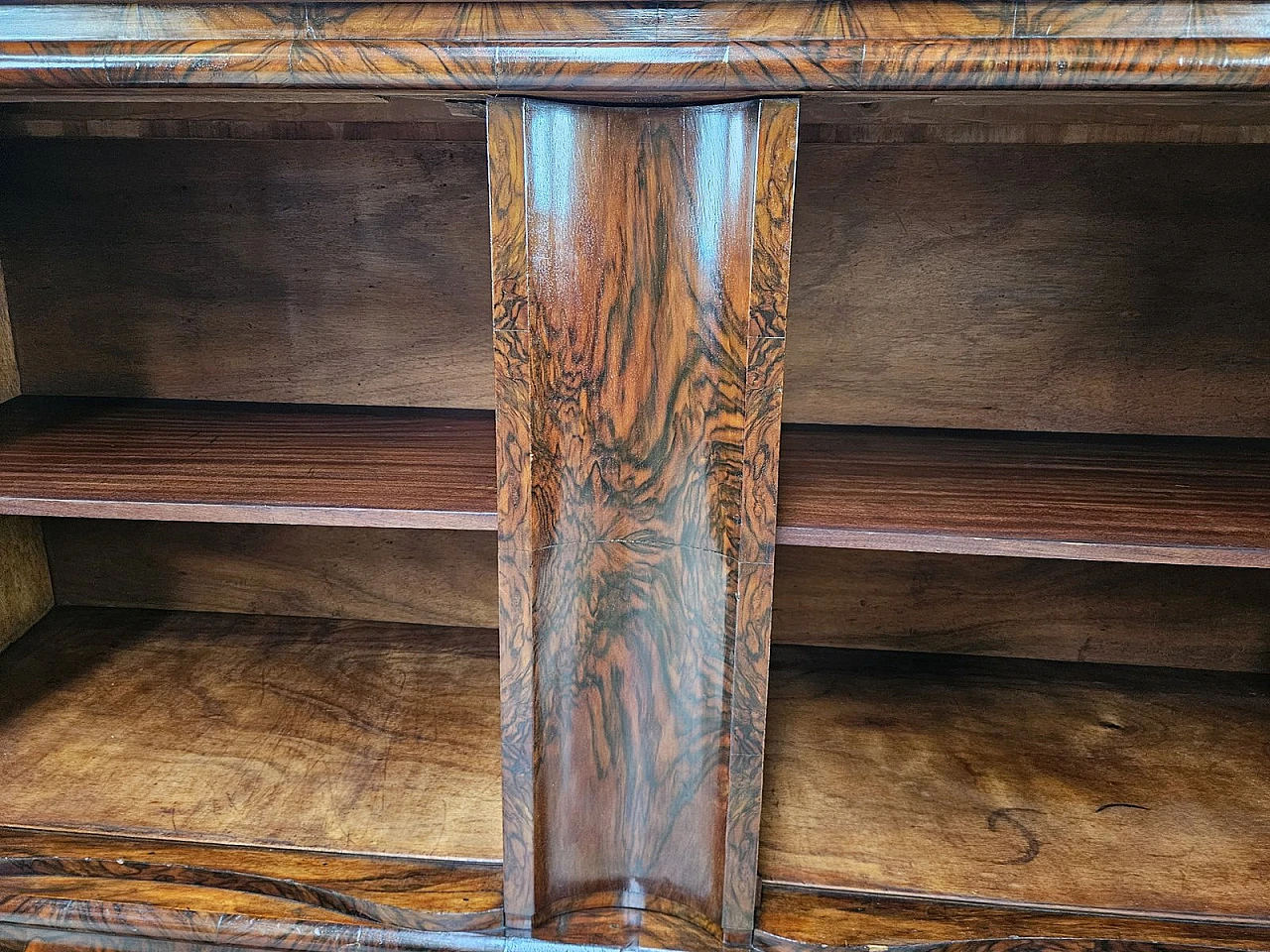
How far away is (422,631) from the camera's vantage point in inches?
54.6

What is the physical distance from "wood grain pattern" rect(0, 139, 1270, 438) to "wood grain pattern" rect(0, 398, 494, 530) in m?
0.08

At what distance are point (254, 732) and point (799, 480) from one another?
0.66 meters

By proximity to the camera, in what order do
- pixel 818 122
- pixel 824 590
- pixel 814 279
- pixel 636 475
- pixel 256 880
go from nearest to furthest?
1. pixel 636 475
2. pixel 256 880
3. pixel 818 122
4. pixel 814 279
5. pixel 824 590

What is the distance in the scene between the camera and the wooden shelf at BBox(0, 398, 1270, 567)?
832mm

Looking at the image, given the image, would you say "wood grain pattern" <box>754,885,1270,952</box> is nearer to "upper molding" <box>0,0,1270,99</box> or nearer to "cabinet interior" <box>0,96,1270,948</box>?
"cabinet interior" <box>0,96,1270,948</box>

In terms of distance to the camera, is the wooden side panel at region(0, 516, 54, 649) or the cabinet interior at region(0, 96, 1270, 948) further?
the wooden side panel at region(0, 516, 54, 649)

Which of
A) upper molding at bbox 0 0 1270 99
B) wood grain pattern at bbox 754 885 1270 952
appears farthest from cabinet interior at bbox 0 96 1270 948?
upper molding at bbox 0 0 1270 99

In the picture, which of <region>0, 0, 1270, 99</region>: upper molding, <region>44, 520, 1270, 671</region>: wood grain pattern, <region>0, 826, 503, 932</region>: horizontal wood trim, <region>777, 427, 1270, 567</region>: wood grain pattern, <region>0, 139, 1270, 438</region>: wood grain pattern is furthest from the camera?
<region>44, 520, 1270, 671</region>: wood grain pattern

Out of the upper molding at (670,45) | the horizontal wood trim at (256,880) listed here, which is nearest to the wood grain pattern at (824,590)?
the horizontal wood trim at (256,880)

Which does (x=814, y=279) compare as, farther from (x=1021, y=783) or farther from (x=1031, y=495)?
(x=1021, y=783)

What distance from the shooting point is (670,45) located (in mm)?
681

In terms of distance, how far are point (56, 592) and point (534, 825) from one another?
0.90 metres

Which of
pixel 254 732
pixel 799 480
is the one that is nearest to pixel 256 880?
pixel 254 732

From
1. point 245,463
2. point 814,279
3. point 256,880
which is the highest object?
point 814,279
